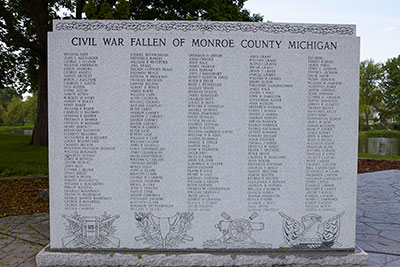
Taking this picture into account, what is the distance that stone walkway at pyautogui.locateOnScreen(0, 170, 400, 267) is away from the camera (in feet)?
14.3

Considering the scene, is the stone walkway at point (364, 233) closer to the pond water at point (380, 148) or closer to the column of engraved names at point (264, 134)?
the column of engraved names at point (264, 134)

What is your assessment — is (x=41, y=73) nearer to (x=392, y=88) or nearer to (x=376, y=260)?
(x=376, y=260)

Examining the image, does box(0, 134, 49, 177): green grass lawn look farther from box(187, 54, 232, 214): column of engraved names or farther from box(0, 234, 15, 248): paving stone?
box(187, 54, 232, 214): column of engraved names

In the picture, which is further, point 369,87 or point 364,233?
point 369,87

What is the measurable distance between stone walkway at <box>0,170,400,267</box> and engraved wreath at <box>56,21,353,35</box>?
311 cm

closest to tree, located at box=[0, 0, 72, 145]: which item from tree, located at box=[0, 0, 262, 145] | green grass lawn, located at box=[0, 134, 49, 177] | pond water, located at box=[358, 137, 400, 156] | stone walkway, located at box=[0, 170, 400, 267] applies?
tree, located at box=[0, 0, 262, 145]

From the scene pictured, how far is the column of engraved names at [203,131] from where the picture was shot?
13.1ft

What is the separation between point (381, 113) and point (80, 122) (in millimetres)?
48605

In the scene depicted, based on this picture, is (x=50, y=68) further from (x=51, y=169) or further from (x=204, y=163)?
(x=204, y=163)

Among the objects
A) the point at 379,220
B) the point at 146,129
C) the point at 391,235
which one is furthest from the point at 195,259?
the point at 379,220

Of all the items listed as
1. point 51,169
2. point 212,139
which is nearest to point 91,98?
point 51,169

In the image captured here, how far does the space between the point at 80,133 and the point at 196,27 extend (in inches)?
78.1

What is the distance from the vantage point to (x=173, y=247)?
407 cm

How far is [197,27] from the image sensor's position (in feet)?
13.0
